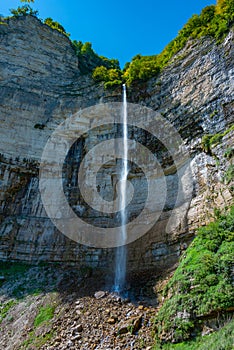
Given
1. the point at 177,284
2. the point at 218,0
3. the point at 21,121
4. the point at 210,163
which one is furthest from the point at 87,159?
the point at 218,0

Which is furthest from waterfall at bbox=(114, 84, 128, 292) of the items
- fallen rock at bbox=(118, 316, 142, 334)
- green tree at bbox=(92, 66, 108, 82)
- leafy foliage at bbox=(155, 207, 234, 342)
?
leafy foliage at bbox=(155, 207, 234, 342)

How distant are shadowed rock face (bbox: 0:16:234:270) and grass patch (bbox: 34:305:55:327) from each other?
3.36m

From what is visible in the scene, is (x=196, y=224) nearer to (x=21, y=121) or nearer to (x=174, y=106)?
(x=174, y=106)

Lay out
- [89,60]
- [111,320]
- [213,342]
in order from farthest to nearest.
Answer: [89,60] → [111,320] → [213,342]

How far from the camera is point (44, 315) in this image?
12266mm

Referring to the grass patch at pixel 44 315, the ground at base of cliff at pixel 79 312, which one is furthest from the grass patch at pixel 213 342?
the grass patch at pixel 44 315

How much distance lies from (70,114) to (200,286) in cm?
1482

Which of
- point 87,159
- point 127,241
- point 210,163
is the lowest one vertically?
point 127,241

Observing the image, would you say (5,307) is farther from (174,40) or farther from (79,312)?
(174,40)

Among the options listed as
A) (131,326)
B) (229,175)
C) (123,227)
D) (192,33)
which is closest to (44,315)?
(131,326)

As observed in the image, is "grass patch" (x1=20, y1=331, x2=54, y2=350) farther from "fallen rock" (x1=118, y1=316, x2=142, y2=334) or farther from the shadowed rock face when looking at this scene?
the shadowed rock face

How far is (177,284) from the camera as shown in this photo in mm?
10273

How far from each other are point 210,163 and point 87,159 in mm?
7977

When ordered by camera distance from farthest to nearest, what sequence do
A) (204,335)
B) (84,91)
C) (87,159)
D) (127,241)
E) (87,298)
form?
(84,91), (87,159), (127,241), (87,298), (204,335)
